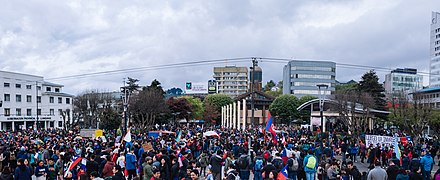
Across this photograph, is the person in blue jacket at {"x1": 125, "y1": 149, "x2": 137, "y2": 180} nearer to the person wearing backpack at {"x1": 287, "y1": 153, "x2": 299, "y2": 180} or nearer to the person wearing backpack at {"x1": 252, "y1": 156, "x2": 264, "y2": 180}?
the person wearing backpack at {"x1": 252, "y1": 156, "x2": 264, "y2": 180}

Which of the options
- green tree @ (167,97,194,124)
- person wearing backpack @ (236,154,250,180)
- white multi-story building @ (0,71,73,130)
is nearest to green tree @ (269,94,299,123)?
green tree @ (167,97,194,124)

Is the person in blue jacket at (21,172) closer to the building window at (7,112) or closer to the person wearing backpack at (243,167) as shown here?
the person wearing backpack at (243,167)

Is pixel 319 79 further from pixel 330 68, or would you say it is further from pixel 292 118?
pixel 292 118

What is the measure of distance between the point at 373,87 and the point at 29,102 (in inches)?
2164

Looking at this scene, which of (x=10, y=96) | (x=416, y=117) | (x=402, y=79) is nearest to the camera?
(x=416, y=117)

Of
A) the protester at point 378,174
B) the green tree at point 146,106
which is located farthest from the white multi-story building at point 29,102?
the protester at point 378,174

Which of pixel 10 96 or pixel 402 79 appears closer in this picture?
pixel 10 96

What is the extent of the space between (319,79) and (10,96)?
267 ft

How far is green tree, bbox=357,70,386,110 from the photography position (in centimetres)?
5597

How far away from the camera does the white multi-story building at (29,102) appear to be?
211ft

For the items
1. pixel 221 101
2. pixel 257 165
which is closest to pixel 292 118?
pixel 221 101

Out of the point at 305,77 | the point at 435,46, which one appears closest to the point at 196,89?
the point at 305,77

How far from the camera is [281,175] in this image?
12.4 m

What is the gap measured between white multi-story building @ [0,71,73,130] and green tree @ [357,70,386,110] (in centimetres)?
4292
